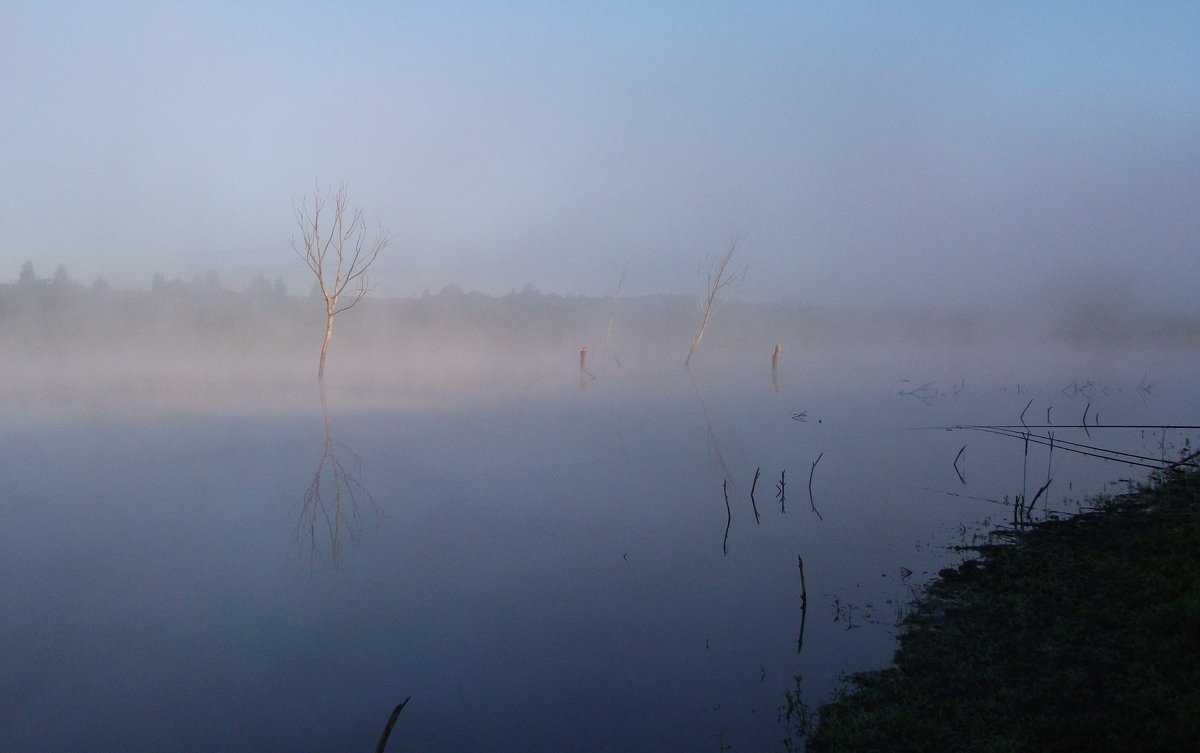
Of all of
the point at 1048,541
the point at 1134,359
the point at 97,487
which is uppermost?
the point at 1134,359

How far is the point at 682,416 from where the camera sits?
59.1ft

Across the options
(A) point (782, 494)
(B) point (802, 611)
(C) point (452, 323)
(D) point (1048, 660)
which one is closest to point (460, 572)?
(B) point (802, 611)

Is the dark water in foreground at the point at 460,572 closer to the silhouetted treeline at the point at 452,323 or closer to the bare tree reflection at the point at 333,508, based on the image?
the bare tree reflection at the point at 333,508

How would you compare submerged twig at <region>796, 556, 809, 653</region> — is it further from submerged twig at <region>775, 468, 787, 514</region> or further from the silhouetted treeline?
the silhouetted treeline

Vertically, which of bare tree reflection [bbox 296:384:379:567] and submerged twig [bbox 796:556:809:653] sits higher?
submerged twig [bbox 796:556:809:653]

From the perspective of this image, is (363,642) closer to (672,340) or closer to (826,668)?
(826,668)

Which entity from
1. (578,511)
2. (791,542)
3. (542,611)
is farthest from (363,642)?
(791,542)

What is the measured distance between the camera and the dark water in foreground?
13.4 feet

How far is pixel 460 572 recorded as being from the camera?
6.46 m

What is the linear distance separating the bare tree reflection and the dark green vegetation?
5.31 m

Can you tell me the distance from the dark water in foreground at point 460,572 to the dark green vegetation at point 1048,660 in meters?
0.41

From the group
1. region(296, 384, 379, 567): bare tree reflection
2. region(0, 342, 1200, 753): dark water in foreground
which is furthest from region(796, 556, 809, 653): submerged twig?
region(296, 384, 379, 567): bare tree reflection

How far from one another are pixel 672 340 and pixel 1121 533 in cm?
6120

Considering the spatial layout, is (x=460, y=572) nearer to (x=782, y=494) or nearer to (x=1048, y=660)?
(x=1048, y=660)
